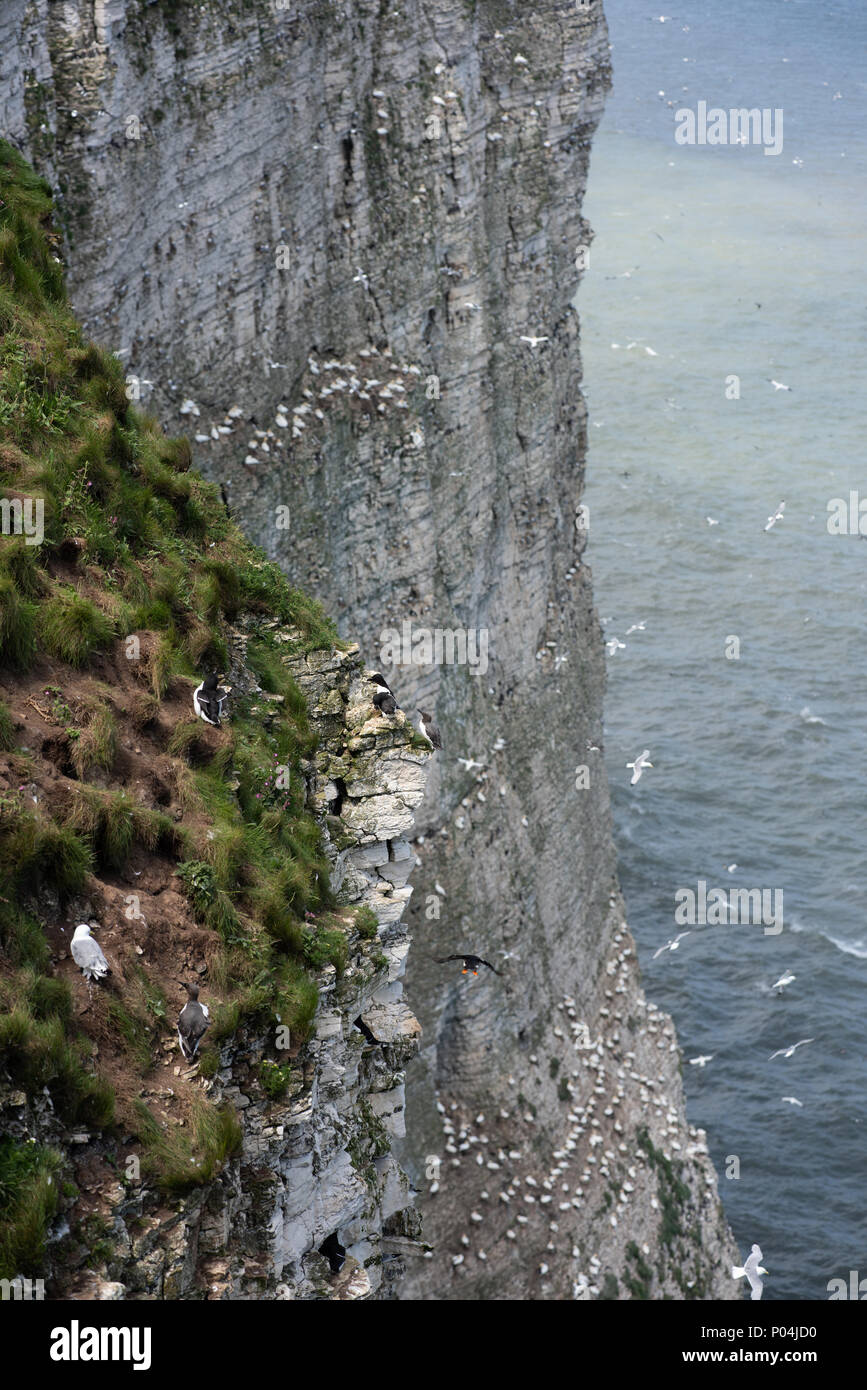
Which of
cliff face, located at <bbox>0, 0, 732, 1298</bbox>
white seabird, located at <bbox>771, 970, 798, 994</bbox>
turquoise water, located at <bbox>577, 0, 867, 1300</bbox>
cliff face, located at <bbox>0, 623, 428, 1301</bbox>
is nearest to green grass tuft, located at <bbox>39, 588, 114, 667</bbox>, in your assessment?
cliff face, located at <bbox>0, 623, 428, 1301</bbox>

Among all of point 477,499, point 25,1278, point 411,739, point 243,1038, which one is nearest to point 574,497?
point 477,499

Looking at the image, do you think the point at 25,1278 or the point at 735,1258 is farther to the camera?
the point at 735,1258

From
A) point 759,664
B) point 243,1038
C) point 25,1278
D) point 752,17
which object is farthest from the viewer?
point 752,17

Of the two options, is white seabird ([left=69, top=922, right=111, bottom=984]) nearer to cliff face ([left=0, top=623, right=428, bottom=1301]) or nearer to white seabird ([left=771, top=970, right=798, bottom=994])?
cliff face ([left=0, top=623, right=428, bottom=1301])

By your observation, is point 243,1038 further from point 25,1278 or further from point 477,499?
point 477,499

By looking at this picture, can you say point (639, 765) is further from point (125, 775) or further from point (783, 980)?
point (125, 775)

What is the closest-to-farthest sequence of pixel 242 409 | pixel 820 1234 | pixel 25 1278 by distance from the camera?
pixel 25 1278 < pixel 242 409 < pixel 820 1234

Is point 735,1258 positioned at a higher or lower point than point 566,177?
lower
